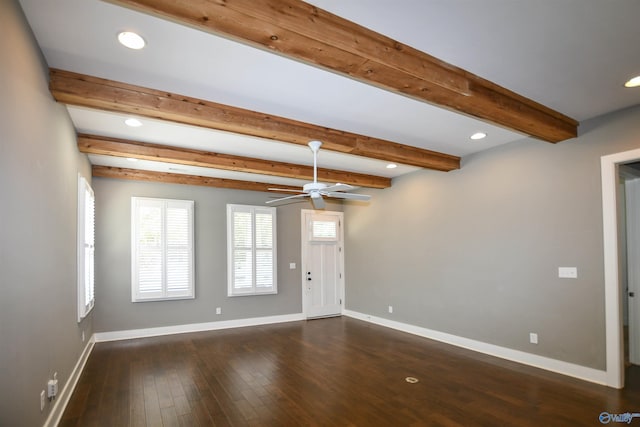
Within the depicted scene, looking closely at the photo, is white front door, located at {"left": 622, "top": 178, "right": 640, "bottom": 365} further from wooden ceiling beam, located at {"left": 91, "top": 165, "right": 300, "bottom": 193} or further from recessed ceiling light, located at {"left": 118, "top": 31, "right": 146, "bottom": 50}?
recessed ceiling light, located at {"left": 118, "top": 31, "right": 146, "bottom": 50}

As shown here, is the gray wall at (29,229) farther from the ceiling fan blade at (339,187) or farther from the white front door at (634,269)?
the white front door at (634,269)

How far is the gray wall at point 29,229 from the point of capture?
1924 millimetres

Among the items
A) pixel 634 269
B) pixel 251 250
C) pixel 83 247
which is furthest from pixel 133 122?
pixel 634 269

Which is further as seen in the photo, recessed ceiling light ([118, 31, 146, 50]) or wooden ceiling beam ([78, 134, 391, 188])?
wooden ceiling beam ([78, 134, 391, 188])

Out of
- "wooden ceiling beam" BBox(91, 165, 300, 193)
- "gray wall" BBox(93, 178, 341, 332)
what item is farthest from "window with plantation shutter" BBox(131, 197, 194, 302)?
"wooden ceiling beam" BBox(91, 165, 300, 193)

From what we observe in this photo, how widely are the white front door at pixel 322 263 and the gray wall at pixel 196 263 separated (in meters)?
0.19

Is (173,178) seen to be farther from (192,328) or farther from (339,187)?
(339,187)

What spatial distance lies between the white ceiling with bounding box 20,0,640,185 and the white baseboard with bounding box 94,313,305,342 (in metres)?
3.58

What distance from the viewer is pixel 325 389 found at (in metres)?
3.75

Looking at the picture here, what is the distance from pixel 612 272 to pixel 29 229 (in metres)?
5.22

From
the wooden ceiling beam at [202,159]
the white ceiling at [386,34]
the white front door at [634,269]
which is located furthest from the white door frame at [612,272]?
the wooden ceiling beam at [202,159]

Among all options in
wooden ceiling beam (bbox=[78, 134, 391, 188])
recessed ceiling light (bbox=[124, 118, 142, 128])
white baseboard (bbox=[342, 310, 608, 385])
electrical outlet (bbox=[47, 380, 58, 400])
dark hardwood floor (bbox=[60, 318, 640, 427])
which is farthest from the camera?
wooden ceiling beam (bbox=[78, 134, 391, 188])

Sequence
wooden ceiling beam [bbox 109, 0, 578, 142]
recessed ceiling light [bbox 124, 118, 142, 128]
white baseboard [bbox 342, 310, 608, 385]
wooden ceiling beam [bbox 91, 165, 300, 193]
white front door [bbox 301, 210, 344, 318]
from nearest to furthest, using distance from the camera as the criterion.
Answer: wooden ceiling beam [bbox 109, 0, 578, 142] → recessed ceiling light [bbox 124, 118, 142, 128] → white baseboard [bbox 342, 310, 608, 385] → wooden ceiling beam [bbox 91, 165, 300, 193] → white front door [bbox 301, 210, 344, 318]

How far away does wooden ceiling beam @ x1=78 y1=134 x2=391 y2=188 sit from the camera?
4332mm
